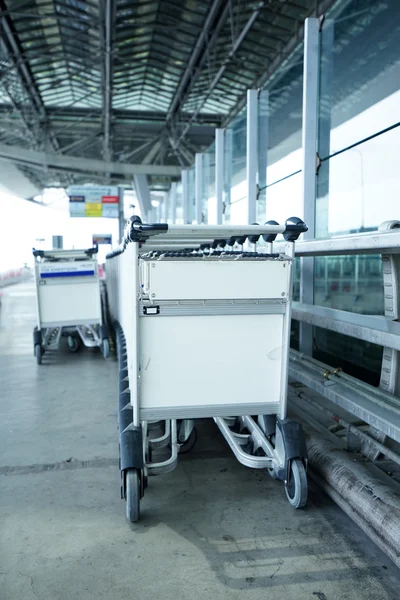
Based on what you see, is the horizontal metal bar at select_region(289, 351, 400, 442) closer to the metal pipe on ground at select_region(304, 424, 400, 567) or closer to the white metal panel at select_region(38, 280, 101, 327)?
the metal pipe on ground at select_region(304, 424, 400, 567)

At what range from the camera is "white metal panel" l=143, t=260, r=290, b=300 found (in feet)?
7.95

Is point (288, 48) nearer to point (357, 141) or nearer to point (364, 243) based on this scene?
point (357, 141)

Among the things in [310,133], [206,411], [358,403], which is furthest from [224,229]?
[310,133]

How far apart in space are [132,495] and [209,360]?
Answer: 79 centimetres

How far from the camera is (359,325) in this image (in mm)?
2900

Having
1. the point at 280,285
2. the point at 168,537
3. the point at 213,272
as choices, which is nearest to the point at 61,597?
the point at 168,537

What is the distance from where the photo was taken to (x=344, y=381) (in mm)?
3189

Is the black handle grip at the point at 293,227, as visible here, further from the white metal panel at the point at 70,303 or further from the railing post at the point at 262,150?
the white metal panel at the point at 70,303

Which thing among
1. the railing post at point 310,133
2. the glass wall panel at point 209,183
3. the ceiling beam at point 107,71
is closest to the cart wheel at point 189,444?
the railing post at point 310,133

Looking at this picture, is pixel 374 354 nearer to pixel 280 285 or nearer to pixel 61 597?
pixel 280 285

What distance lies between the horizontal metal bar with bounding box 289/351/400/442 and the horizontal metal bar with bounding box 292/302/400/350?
13.7 inches

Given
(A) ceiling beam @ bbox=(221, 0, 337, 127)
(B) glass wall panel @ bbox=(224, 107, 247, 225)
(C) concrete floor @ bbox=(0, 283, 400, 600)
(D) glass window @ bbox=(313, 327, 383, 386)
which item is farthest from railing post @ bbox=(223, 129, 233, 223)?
(C) concrete floor @ bbox=(0, 283, 400, 600)

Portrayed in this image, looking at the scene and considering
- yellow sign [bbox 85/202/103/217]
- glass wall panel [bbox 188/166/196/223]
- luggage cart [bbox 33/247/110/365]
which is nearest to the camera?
luggage cart [bbox 33/247/110/365]

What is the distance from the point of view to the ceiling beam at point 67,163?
16344 mm
